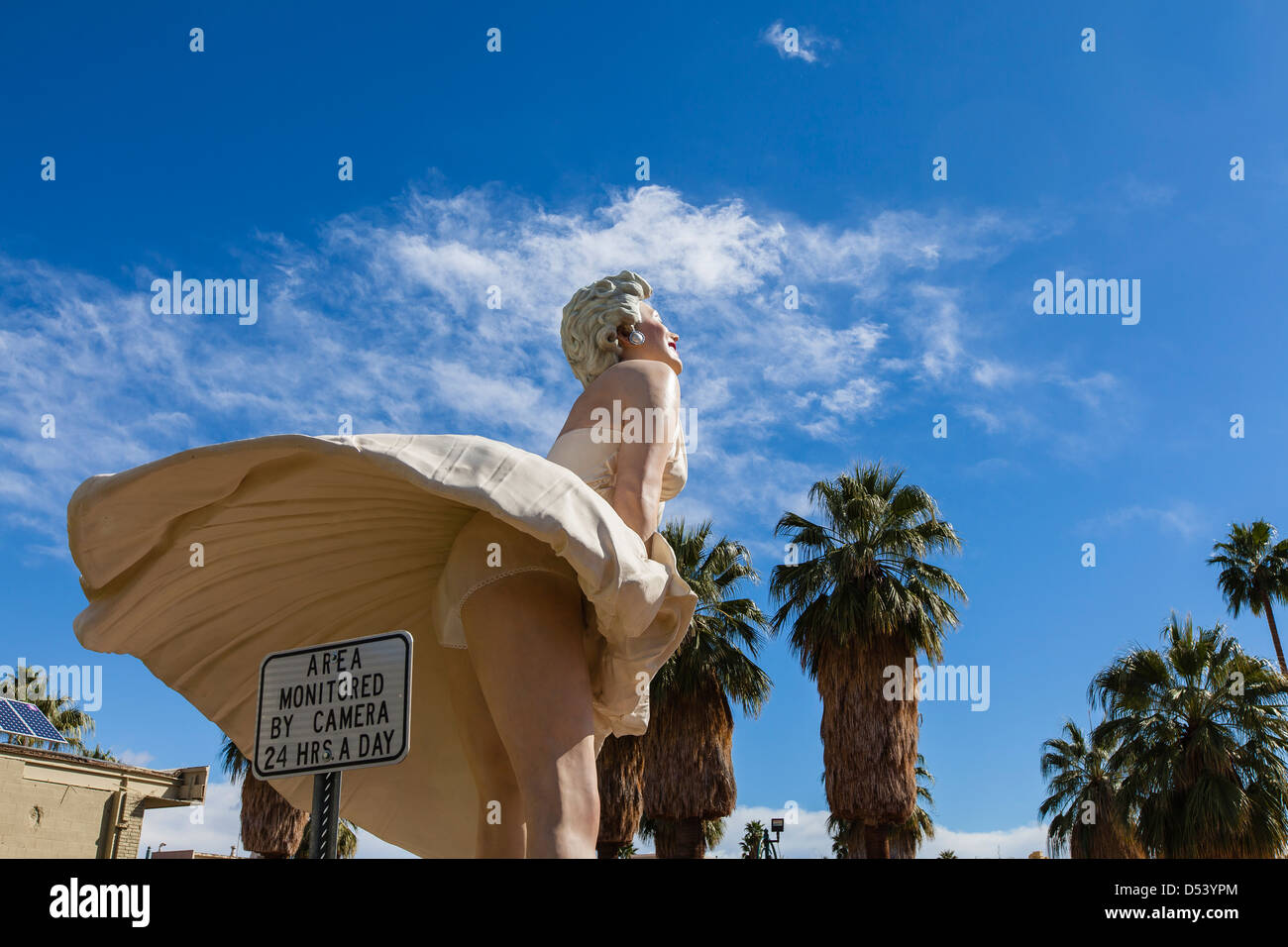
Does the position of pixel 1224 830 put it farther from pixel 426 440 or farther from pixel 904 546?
pixel 426 440

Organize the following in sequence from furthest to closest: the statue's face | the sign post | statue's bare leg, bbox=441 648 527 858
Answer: the statue's face → statue's bare leg, bbox=441 648 527 858 → the sign post

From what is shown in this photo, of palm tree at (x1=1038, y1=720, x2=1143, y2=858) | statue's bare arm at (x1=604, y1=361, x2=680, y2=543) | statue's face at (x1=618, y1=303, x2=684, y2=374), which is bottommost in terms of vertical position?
palm tree at (x1=1038, y1=720, x2=1143, y2=858)

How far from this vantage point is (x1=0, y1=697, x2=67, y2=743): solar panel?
71.2 feet

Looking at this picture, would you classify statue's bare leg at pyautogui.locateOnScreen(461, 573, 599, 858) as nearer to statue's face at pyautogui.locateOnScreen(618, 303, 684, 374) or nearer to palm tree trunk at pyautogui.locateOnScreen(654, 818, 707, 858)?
statue's face at pyautogui.locateOnScreen(618, 303, 684, 374)

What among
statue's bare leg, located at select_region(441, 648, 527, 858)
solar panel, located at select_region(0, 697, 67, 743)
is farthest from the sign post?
solar panel, located at select_region(0, 697, 67, 743)

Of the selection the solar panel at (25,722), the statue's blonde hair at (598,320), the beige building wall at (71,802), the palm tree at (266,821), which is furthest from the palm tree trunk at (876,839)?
the statue's blonde hair at (598,320)

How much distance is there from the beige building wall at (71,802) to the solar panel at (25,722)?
0.39m

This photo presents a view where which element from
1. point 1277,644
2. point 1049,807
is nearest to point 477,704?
point 1277,644

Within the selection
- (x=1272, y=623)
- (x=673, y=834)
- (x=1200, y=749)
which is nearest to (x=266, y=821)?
(x=673, y=834)

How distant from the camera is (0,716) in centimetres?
2200

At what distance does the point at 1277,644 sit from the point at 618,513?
106 feet

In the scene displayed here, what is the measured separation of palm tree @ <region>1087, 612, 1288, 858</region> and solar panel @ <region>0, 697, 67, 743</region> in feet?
78.3

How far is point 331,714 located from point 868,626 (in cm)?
1957

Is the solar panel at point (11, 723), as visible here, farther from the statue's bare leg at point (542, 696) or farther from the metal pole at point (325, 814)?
the metal pole at point (325, 814)
